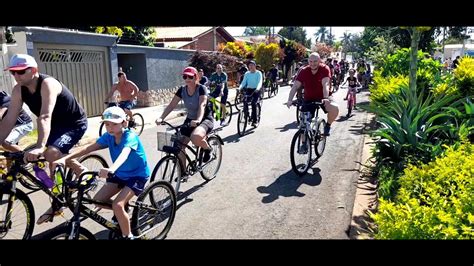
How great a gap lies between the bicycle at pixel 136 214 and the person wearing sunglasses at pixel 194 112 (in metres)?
1.04

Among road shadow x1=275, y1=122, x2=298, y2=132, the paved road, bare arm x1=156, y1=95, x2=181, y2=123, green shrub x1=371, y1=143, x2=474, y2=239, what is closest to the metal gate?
the paved road

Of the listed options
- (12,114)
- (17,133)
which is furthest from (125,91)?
(12,114)

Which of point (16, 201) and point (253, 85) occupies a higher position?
point (253, 85)

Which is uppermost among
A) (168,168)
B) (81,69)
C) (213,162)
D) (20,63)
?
(20,63)

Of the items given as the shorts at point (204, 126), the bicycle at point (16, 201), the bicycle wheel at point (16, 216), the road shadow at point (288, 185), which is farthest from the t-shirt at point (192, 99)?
the bicycle wheel at point (16, 216)

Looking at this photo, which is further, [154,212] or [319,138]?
[319,138]

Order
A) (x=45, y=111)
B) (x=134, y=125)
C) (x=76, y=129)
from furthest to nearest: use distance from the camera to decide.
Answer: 1. (x=134, y=125)
2. (x=76, y=129)
3. (x=45, y=111)

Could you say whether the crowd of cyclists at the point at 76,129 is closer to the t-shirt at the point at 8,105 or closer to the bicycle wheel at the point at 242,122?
the t-shirt at the point at 8,105

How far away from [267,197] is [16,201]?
3032 millimetres

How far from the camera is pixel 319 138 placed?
6.95m

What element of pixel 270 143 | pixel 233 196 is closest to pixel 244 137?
pixel 270 143

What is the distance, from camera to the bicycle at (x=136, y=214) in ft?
10.7

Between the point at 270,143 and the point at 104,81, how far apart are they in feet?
26.6

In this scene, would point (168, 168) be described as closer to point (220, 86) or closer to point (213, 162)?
point (213, 162)
